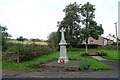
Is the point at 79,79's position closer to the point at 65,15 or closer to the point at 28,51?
the point at 28,51

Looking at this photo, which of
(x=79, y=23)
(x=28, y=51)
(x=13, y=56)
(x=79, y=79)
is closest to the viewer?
(x=79, y=79)

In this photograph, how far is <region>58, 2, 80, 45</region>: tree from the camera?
121ft

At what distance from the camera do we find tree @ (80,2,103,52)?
117 feet

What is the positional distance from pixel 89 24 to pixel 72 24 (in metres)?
4.73

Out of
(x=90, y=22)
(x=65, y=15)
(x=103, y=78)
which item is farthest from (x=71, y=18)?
(x=103, y=78)

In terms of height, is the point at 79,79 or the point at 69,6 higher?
the point at 69,6

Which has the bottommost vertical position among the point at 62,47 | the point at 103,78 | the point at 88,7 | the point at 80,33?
the point at 103,78

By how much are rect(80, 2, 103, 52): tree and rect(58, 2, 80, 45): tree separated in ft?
6.13

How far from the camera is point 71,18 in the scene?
37.0 meters

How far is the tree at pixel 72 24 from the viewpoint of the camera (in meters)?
36.9

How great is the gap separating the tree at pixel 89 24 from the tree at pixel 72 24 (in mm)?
1870

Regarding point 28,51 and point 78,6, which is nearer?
point 28,51

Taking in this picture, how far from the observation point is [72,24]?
3775 centimetres

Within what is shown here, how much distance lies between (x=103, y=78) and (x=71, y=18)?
30638 millimetres
